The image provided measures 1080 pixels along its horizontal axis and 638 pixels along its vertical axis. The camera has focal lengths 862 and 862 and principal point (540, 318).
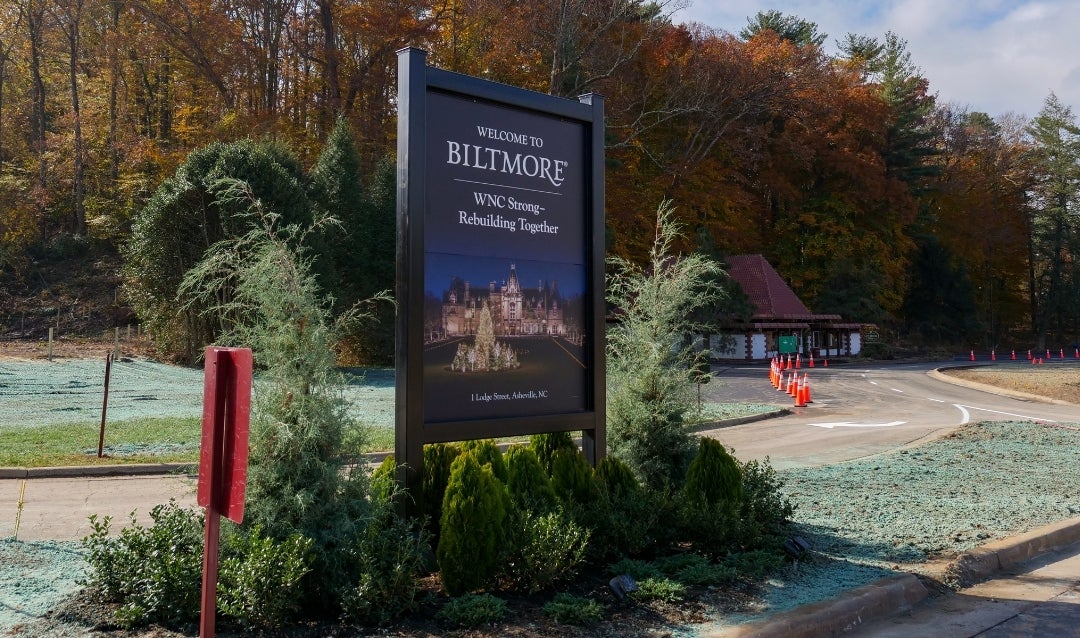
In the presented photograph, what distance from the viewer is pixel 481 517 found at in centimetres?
556

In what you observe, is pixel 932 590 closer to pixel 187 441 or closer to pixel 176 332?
pixel 187 441

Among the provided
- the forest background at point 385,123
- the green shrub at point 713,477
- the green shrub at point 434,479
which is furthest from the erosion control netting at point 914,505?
the forest background at point 385,123

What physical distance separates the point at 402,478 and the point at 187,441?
930cm

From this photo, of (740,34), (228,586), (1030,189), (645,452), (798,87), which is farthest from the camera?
(1030,189)

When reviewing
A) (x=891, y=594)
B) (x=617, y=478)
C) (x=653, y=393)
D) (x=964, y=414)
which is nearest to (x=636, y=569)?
(x=617, y=478)

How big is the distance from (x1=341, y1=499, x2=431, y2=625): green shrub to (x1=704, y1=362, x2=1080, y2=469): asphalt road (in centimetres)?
554

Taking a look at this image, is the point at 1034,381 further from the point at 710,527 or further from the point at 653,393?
the point at 710,527

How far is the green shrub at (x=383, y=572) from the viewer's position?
5.01 m

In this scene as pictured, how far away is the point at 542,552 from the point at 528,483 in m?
0.88

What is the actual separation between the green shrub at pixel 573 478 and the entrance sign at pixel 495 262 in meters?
0.32

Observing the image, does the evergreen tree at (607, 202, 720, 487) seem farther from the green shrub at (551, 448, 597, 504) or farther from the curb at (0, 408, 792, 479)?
the curb at (0, 408, 792, 479)

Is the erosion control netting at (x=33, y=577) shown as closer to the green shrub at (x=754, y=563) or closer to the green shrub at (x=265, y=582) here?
the green shrub at (x=265, y=582)

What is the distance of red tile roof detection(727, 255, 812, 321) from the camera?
163ft

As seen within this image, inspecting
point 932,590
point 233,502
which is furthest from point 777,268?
point 233,502
